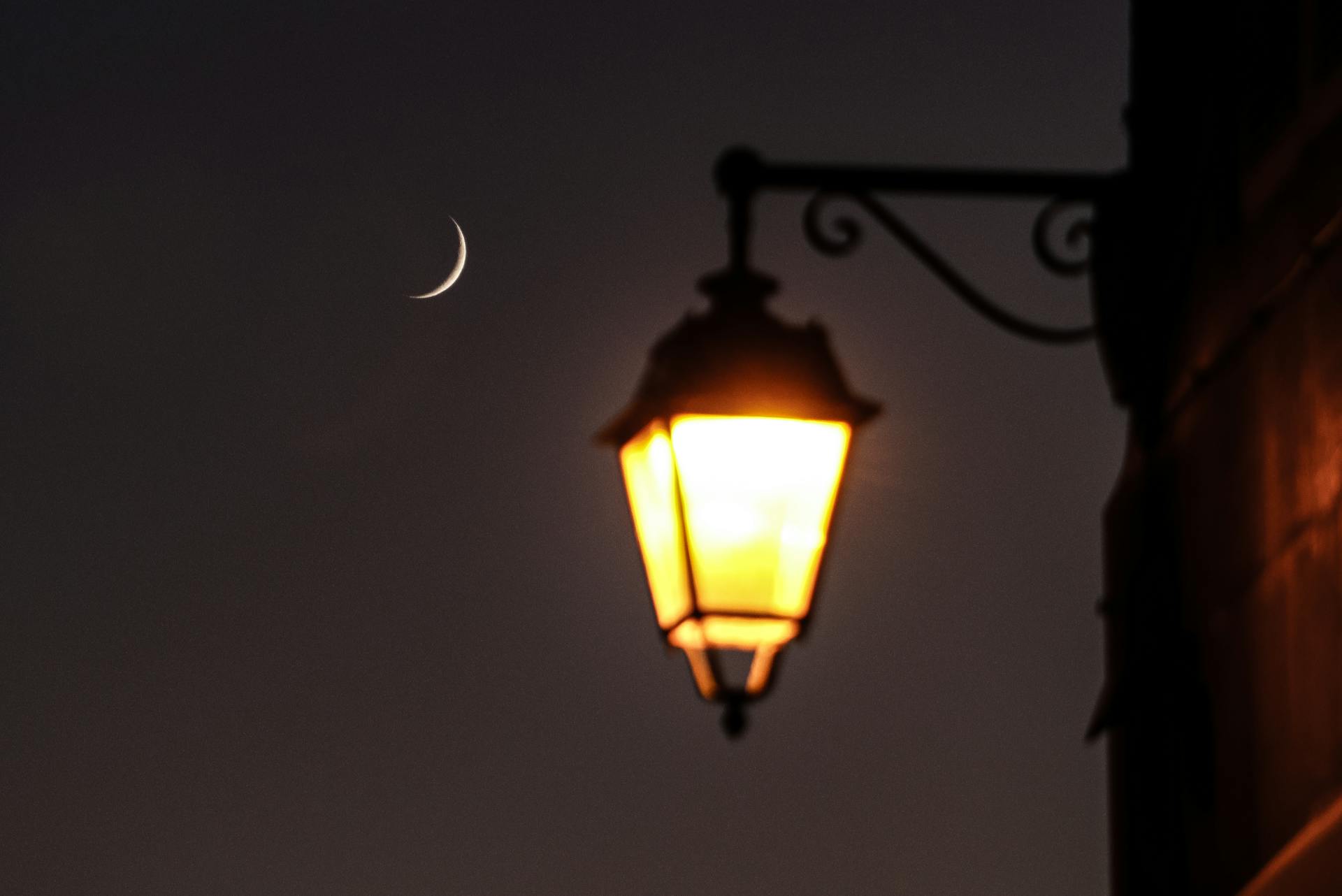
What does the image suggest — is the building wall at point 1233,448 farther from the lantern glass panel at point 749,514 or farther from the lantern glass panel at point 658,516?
the lantern glass panel at point 658,516

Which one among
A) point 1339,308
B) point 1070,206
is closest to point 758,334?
point 1070,206

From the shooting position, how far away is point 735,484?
16.9 feet

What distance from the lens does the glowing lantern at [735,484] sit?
512cm

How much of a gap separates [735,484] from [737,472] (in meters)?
0.03

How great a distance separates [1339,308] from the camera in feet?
17.2

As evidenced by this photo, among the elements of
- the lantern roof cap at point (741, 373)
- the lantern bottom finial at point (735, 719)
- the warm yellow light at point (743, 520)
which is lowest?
the lantern bottom finial at point (735, 719)

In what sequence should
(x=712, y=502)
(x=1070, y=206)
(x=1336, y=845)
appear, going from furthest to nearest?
(x=1070, y=206)
(x=712, y=502)
(x=1336, y=845)

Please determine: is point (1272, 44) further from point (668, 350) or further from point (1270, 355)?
point (668, 350)

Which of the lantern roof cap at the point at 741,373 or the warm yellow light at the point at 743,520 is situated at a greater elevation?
the lantern roof cap at the point at 741,373

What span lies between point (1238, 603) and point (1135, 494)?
52 cm

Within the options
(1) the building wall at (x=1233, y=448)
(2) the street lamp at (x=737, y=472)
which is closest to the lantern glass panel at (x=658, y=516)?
(2) the street lamp at (x=737, y=472)

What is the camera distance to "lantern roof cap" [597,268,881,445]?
5242 mm

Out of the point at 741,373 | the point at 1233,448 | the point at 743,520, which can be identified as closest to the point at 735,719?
the point at 743,520

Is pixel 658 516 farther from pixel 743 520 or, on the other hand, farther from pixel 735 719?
pixel 735 719
